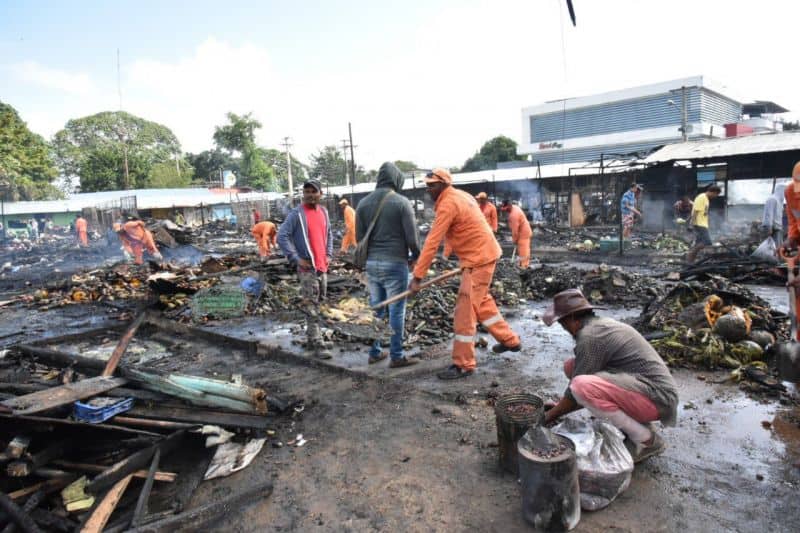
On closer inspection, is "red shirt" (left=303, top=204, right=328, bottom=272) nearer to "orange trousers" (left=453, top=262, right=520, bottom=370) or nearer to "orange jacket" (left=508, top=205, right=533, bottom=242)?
"orange trousers" (left=453, top=262, right=520, bottom=370)

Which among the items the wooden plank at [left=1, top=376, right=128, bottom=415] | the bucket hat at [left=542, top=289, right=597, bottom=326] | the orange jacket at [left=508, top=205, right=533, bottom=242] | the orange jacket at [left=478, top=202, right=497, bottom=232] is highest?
the orange jacket at [left=478, top=202, right=497, bottom=232]

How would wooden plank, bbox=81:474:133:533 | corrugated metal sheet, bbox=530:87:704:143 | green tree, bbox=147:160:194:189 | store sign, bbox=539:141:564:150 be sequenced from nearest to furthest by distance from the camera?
wooden plank, bbox=81:474:133:533
corrugated metal sheet, bbox=530:87:704:143
store sign, bbox=539:141:564:150
green tree, bbox=147:160:194:189

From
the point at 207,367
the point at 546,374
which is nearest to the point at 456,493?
the point at 546,374

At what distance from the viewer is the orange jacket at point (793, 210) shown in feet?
15.8

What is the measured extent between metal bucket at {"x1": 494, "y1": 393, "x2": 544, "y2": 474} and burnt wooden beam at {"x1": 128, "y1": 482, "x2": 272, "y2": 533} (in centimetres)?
150

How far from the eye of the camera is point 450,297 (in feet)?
25.1

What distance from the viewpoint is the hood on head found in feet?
16.4

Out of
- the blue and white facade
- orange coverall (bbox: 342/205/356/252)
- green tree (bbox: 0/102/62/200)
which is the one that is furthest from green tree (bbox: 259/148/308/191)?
orange coverall (bbox: 342/205/356/252)

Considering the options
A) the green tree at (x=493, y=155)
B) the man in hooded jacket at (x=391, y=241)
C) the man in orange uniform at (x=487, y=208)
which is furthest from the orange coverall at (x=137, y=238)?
the green tree at (x=493, y=155)

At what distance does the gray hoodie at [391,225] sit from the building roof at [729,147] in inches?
582

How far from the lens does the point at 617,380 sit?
278cm

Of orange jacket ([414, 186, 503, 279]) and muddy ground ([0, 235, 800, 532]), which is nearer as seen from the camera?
muddy ground ([0, 235, 800, 532])

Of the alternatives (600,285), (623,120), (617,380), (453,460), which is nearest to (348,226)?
(600,285)

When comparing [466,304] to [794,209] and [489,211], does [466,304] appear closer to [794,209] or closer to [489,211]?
[794,209]
